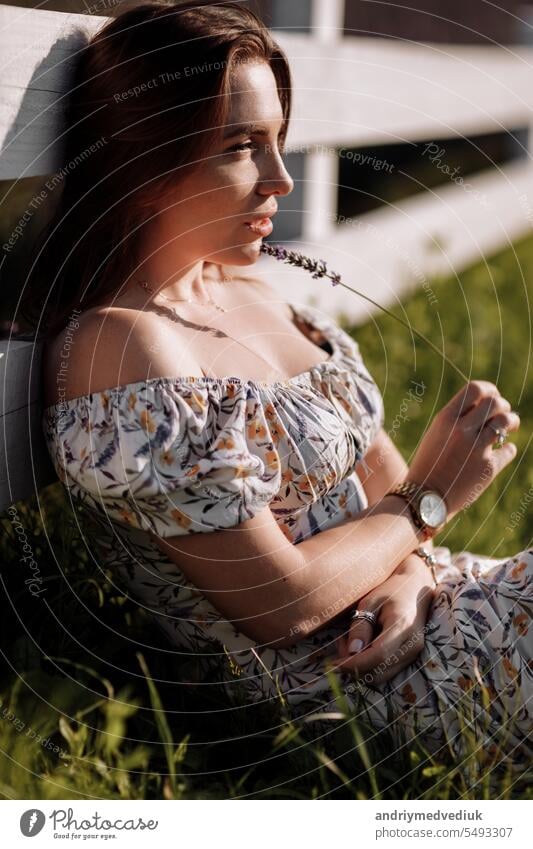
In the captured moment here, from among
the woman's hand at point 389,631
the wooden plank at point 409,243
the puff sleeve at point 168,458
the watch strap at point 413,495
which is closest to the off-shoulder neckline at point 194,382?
the puff sleeve at point 168,458

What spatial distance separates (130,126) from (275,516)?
55cm

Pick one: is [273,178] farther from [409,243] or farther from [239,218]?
[409,243]

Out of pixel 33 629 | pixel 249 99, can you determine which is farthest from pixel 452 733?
pixel 249 99

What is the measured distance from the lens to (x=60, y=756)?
1.28 metres

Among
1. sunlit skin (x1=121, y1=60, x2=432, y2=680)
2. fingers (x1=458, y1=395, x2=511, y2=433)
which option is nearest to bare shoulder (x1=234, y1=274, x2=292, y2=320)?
sunlit skin (x1=121, y1=60, x2=432, y2=680)

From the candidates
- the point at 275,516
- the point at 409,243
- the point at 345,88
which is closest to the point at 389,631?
the point at 275,516

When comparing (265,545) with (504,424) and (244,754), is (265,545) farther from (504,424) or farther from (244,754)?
(504,424)

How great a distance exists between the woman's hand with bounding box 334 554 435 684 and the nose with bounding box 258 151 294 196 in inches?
22.4

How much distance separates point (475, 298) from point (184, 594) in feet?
8.32

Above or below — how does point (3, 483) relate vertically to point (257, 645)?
above

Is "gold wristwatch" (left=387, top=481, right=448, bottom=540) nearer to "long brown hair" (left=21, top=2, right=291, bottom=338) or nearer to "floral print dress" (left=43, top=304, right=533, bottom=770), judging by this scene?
"floral print dress" (left=43, top=304, right=533, bottom=770)

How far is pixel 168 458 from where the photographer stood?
1.25 meters

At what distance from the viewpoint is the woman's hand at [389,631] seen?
1337 millimetres

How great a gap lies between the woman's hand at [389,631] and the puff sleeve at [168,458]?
0.24m
